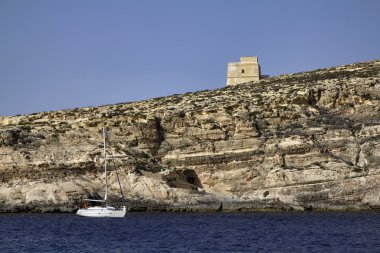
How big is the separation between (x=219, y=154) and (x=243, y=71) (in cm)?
2436

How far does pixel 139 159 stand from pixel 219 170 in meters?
6.73

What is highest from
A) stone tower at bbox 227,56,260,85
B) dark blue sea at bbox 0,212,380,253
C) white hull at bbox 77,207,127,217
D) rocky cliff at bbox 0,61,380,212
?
stone tower at bbox 227,56,260,85

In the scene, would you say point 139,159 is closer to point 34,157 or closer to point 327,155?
point 34,157

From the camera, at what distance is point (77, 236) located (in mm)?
45156

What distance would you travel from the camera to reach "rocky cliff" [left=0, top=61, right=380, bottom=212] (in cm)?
6106

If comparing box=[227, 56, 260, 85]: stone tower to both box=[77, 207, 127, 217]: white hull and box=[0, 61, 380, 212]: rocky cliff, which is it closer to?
box=[0, 61, 380, 212]: rocky cliff

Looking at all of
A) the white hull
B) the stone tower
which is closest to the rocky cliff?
the white hull

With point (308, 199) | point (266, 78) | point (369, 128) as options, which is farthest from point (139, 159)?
point (266, 78)

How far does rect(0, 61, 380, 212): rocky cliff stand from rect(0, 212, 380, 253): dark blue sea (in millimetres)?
2696

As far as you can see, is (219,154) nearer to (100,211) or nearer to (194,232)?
(100,211)

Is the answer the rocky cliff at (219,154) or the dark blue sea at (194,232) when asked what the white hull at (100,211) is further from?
the rocky cliff at (219,154)

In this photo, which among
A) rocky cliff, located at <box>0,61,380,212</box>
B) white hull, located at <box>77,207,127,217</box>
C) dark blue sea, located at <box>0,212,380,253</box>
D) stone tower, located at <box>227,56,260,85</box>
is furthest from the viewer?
stone tower, located at <box>227,56,260,85</box>

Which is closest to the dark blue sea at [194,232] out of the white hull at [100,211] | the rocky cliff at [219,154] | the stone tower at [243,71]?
the white hull at [100,211]

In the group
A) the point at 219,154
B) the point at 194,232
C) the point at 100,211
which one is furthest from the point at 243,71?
the point at 194,232
